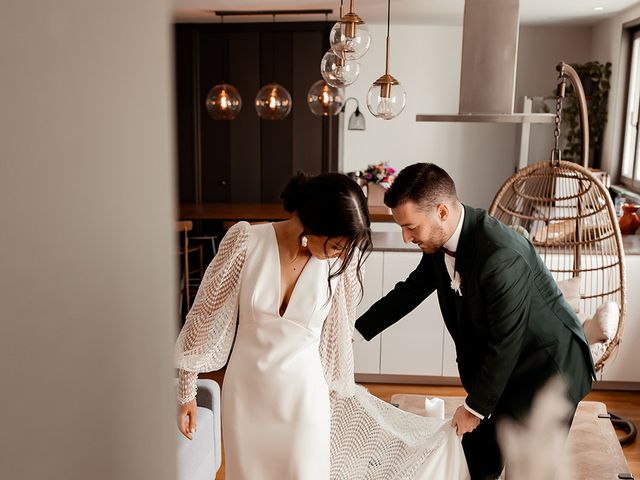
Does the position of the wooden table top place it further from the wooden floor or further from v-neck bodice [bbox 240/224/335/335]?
v-neck bodice [bbox 240/224/335/335]

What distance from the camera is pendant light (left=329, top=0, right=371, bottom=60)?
8.36 feet

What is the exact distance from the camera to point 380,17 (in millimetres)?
7527

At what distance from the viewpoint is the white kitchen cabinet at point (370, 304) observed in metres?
4.29

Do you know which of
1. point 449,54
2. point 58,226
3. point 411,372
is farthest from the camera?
point 449,54

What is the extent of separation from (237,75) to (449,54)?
249 cm

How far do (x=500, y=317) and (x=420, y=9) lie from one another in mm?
5294

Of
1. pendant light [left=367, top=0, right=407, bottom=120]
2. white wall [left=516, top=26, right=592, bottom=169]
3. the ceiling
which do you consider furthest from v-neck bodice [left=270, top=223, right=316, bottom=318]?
white wall [left=516, top=26, right=592, bottom=169]

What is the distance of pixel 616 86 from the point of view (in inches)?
271

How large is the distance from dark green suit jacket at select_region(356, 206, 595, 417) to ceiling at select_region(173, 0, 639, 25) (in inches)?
168

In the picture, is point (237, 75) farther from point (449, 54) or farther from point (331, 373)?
point (331, 373)

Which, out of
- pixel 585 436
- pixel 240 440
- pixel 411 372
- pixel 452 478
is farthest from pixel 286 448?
pixel 411 372

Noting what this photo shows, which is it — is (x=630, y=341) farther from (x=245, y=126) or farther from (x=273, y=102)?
(x=245, y=126)

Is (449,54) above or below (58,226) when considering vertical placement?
above

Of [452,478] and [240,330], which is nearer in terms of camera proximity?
[240,330]
